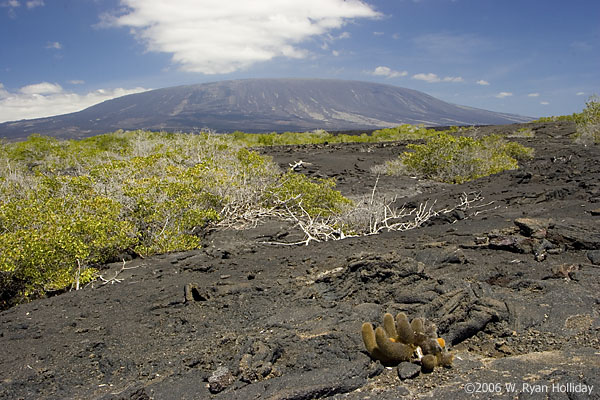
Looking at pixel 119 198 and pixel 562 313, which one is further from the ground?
pixel 119 198

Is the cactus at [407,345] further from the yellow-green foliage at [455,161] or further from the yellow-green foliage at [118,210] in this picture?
the yellow-green foliage at [455,161]

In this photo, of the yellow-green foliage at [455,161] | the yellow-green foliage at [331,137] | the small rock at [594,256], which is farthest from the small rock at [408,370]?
the yellow-green foliage at [331,137]

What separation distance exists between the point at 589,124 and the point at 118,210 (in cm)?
2105

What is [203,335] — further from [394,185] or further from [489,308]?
[394,185]

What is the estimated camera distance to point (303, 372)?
8.77ft

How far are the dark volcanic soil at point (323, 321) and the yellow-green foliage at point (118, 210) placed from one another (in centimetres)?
58

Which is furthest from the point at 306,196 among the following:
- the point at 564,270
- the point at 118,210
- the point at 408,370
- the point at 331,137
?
the point at 331,137

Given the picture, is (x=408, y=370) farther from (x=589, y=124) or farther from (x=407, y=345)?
(x=589, y=124)

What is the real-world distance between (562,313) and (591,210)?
3880mm

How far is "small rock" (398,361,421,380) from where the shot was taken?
2.42 metres

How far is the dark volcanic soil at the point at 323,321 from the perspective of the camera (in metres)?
2.47

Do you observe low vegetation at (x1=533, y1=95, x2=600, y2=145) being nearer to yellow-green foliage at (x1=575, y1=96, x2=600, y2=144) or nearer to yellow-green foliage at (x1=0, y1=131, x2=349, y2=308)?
yellow-green foliage at (x1=575, y1=96, x2=600, y2=144)

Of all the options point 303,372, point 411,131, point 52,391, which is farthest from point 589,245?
point 411,131

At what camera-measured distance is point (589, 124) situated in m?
19.2
